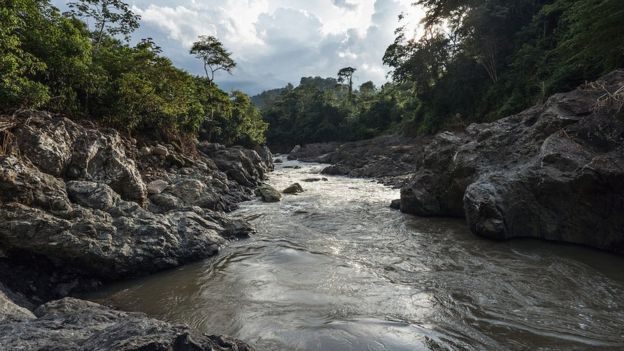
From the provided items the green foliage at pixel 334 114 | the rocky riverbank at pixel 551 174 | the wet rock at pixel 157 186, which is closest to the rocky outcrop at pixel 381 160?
the green foliage at pixel 334 114

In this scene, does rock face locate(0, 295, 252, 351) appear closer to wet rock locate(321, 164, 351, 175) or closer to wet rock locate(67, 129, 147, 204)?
wet rock locate(67, 129, 147, 204)

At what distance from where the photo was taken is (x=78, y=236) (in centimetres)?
776

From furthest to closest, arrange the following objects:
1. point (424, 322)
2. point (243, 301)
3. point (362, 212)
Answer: point (362, 212), point (243, 301), point (424, 322)

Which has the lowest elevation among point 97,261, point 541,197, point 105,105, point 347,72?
point 97,261

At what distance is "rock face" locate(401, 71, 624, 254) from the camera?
956 cm

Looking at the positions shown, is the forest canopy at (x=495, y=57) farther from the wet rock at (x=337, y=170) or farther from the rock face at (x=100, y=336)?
the rock face at (x=100, y=336)

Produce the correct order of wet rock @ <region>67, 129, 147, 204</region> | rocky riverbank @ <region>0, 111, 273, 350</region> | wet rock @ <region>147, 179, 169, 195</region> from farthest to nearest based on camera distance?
wet rock @ <region>147, 179, 169, 195</region> < wet rock @ <region>67, 129, 147, 204</region> < rocky riverbank @ <region>0, 111, 273, 350</region>

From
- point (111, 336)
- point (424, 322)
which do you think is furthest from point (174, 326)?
point (424, 322)

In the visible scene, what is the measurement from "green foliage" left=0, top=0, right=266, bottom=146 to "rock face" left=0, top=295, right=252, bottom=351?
7802mm

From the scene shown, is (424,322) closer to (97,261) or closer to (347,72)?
A: (97,261)

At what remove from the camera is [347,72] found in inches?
3415

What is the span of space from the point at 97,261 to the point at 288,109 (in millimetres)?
72632

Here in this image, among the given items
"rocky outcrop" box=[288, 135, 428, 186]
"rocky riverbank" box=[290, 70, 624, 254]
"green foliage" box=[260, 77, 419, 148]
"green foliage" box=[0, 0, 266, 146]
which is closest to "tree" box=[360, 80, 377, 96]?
"green foliage" box=[260, 77, 419, 148]

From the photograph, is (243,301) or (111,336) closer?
(111,336)
